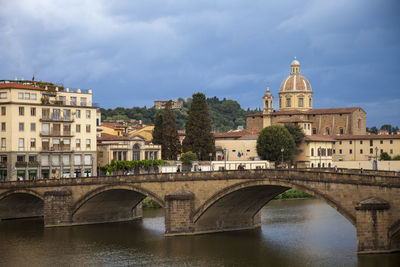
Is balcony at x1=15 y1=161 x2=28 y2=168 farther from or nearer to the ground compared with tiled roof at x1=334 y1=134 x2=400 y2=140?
nearer to the ground

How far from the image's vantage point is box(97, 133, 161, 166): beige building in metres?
100

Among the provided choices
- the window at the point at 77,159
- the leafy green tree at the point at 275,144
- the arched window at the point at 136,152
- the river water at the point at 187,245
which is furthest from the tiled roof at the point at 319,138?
the river water at the point at 187,245

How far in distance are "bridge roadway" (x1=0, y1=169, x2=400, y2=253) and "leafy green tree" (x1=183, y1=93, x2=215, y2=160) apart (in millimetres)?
32506

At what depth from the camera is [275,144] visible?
119 meters

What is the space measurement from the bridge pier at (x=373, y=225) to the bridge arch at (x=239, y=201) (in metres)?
10.1

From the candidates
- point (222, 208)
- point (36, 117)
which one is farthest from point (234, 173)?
point (36, 117)

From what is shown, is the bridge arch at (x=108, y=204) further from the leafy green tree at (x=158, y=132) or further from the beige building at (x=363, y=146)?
the beige building at (x=363, y=146)

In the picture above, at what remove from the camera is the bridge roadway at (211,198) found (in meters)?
47.6

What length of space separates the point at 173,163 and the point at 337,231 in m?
47.2

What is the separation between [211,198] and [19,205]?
98.4 ft

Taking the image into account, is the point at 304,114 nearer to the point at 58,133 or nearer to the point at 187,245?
the point at 58,133

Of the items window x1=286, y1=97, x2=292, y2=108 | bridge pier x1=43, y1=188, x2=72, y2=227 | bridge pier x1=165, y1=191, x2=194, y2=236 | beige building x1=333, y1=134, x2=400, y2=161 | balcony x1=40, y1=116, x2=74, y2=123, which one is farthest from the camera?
window x1=286, y1=97, x2=292, y2=108

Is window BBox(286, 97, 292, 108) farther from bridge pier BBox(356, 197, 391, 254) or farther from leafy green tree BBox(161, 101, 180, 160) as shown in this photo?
bridge pier BBox(356, 197, 391, 254)

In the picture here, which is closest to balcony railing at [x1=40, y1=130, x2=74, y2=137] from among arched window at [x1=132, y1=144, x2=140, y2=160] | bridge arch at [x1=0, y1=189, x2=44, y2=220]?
bridge arch at [x1=0, y1=189, x2=44, y2=220]
